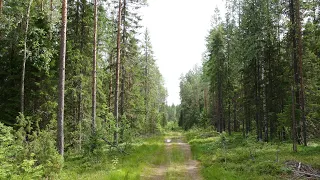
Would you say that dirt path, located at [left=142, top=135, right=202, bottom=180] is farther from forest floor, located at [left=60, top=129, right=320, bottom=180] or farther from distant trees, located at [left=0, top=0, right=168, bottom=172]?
distant trees, located at [left=0, top=0, right=168, bottom=172]

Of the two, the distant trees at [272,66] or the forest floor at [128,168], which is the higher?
the distant trees at [272,66]

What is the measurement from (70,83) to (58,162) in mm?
10198

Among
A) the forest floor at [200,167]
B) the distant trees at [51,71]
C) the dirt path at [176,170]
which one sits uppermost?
the distant trees at [51,71]

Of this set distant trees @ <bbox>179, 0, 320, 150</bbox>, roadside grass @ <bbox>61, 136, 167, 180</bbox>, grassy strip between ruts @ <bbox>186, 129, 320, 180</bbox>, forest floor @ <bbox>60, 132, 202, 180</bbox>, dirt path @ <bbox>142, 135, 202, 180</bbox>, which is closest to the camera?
roadside grass @ <bbox>61, 136, 167, 180</bbox>

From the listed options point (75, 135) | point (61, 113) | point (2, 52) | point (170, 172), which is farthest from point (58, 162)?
point (2, 52)

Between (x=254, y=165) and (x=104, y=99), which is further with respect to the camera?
(x=104, y=99)

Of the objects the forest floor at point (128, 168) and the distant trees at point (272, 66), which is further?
the distant trees at point (272, 66)

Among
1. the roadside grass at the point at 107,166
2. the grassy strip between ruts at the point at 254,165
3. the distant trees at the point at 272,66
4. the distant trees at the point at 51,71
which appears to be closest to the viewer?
the roadside grass at the point at 107,166

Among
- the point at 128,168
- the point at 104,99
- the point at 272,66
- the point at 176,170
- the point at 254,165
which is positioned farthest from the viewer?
the point at 272,66

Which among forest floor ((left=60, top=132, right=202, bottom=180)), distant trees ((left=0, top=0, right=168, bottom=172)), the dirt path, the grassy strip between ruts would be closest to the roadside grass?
forest floor ((left=60, top=132, right=202, bottom=180))

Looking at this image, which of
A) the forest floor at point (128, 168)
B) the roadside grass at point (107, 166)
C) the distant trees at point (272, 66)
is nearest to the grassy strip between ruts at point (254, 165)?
the forest floor at point (128, 168)

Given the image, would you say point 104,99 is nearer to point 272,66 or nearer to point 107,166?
point 107,166

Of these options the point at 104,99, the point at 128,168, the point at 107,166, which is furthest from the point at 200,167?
the point at 104,99

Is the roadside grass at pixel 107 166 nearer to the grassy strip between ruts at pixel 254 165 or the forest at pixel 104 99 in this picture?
the forest at pixel 104 99
